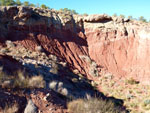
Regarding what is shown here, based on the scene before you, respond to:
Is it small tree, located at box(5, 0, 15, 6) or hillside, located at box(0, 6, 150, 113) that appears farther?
small tree, located at box(5, 0, 15, 6)

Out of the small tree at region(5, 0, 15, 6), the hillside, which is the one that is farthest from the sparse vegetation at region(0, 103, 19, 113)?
the small tree at region(5, 0, 15, 6)

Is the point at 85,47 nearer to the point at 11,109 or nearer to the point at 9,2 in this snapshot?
the point at 9,2

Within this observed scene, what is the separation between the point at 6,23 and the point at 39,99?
16.4m

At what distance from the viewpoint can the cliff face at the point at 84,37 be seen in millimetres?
19297

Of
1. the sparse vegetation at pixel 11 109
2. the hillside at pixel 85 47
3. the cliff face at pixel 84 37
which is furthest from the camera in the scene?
the cliff face at pixel 84 37

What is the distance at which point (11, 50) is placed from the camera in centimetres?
1680

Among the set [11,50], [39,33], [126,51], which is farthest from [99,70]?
[11,50]

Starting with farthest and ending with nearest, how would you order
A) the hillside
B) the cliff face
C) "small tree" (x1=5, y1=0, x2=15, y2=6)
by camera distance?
1. "small tree" (x1=5, y1=0, x2=15, y2=6)
2. the cliff face
3. the hillside

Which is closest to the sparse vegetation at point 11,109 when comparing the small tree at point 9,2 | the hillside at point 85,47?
the hillside at point 85,47

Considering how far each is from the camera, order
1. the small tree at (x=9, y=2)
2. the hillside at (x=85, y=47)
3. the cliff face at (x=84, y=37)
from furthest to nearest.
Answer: the small tree at (x=9, y=2) → the cliff face at (x=84, y=37) → the hillside at (x=85, y=47)

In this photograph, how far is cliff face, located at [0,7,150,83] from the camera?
760 inches

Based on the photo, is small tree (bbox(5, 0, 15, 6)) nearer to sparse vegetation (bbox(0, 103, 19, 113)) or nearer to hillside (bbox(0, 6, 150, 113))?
hillside (bbox(0, 6, 150, 113))

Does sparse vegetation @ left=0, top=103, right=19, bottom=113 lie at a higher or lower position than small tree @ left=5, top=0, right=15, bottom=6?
lower

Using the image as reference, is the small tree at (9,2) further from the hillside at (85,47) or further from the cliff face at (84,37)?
the cliff face at (84,37)
